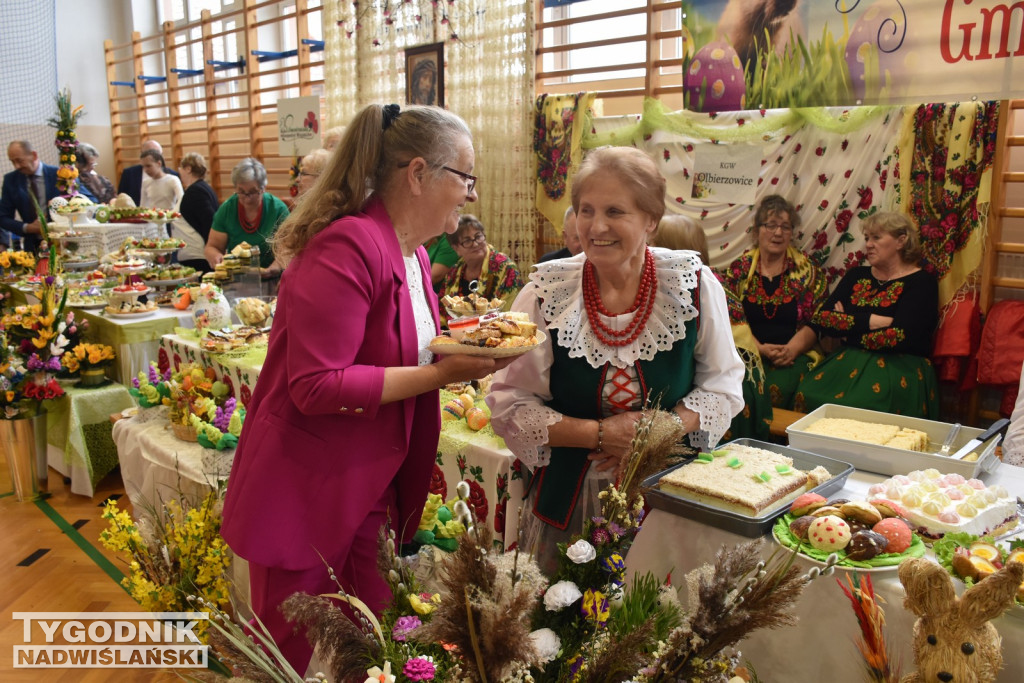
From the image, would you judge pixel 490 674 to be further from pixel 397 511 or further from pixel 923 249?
pixel 923 249

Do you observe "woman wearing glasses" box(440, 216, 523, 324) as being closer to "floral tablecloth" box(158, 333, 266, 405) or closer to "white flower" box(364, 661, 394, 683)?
"floral tablecloth" box(158, 333, 266, 405)

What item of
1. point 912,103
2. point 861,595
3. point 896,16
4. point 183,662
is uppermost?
point 896,16

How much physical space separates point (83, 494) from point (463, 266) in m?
2.45

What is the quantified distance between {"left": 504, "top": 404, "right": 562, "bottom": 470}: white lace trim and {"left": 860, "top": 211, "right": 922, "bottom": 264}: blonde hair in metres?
3.00

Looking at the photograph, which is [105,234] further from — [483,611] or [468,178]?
[483,611]

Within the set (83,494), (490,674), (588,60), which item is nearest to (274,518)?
(490,674)

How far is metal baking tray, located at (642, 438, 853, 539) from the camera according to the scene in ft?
4.89

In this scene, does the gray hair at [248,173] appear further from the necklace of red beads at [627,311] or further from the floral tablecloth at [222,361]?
the necklace of red beads at [627,311]

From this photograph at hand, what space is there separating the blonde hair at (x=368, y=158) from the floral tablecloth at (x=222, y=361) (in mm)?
1645

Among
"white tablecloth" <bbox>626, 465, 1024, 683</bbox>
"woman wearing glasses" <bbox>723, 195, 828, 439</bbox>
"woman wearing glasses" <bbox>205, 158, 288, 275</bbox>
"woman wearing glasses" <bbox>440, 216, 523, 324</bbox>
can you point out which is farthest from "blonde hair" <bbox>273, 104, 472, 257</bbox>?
"woman wearing glasses" <bbox>205, 158, 288, 275</bbox>

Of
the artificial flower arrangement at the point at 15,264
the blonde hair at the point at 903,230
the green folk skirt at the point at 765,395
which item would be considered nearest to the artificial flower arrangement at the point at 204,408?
the green folk skirt at the point at 765,395

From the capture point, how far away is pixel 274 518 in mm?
1522

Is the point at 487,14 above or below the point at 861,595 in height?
Result: above

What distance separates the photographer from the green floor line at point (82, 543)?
134 inches
